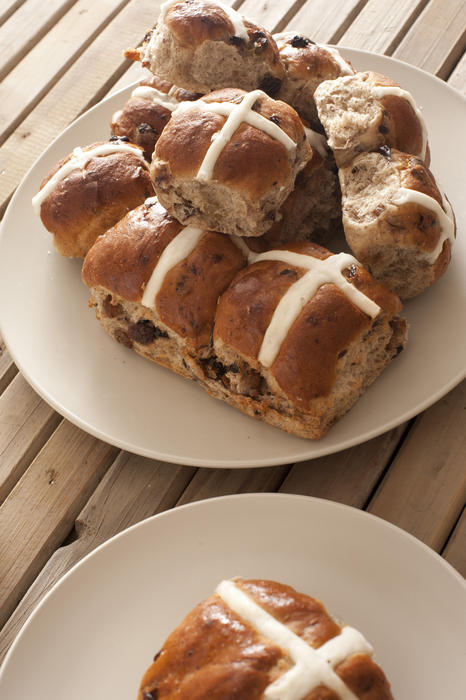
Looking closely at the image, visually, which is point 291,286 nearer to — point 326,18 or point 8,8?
point 326,18

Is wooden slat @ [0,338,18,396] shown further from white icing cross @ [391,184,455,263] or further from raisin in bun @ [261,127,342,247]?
white icing cross @ [391,184,455,263]

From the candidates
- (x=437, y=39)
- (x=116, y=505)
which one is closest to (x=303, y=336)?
(x=116, y=505)

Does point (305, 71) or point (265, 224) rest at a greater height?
point (305, 71)

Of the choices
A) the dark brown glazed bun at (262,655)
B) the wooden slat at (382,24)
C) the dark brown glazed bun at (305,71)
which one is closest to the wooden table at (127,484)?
the wooden slat at (382,24)

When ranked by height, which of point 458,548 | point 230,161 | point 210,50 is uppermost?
point 210,50

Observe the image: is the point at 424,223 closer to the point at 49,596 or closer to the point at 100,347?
the point at 100,347

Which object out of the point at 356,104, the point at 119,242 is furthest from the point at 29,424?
the point at 356,104

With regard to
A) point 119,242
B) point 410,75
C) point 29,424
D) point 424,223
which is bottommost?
point 29,424

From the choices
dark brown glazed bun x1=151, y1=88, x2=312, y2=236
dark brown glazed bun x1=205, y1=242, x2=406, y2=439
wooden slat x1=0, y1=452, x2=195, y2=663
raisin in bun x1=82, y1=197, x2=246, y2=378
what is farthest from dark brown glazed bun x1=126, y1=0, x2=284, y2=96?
wooden slat x1=0, y1=452, x2=195, y2=663
